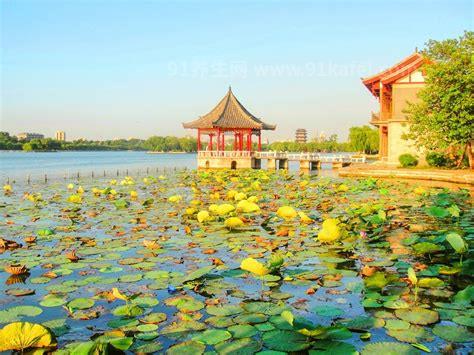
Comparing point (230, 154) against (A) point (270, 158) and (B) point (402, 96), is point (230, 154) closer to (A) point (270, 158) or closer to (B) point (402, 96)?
(A) point (270, 158)

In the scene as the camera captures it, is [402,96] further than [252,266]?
Yes

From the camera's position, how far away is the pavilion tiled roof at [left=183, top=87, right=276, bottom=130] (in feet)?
101

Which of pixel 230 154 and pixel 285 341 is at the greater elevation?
pixel 230 154

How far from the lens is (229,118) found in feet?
103

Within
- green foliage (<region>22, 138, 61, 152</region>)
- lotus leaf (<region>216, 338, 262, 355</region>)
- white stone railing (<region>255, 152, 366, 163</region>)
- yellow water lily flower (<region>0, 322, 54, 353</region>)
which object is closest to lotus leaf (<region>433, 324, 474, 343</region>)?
lotus leaf (<region>216, 338, 262, 355</region>)

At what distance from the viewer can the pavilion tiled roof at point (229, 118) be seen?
30.7m

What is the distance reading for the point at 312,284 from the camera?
426cm

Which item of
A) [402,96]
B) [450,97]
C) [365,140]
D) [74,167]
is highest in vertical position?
[402,96]

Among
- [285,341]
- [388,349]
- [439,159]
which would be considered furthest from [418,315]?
[439,159]

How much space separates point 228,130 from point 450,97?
1663 centimetres

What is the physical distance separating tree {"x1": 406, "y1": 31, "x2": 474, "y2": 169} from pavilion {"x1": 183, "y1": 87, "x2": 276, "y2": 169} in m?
14.0

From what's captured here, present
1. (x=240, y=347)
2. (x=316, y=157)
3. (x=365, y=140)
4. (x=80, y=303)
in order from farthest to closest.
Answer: (x=365, y=140) < (x=316, y=157) < (x=80, y=303) < (x=240, y=347)

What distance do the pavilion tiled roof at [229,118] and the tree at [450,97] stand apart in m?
14.0

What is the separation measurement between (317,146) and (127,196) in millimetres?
98106
